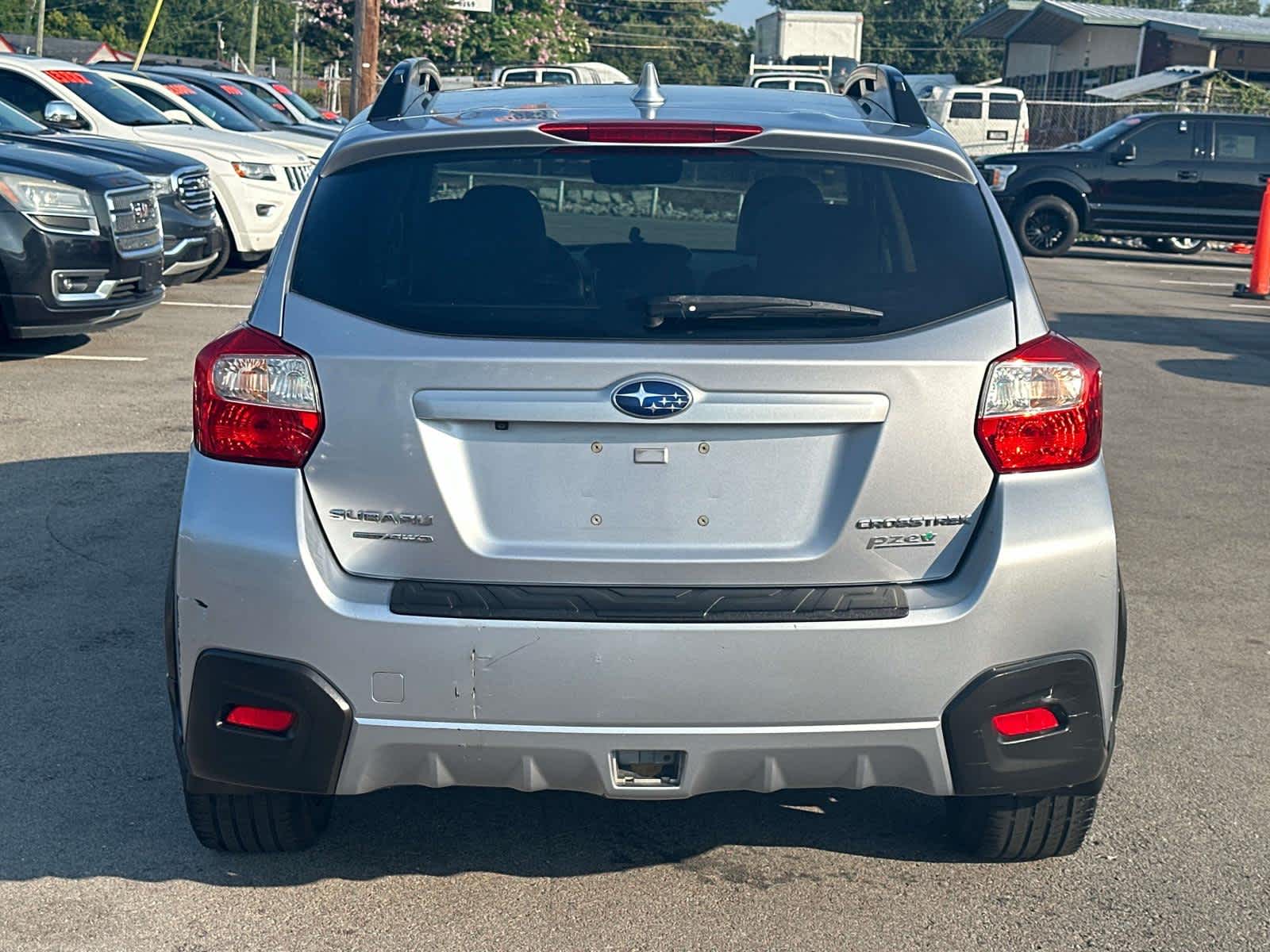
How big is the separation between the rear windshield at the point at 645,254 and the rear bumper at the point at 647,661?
45 centimetres

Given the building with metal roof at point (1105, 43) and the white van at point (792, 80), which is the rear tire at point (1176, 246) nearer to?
the white van at point (792, 80)

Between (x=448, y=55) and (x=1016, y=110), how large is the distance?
1489 cm

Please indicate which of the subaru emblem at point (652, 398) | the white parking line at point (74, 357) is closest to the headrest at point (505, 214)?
the subaru emblem at point (652, 398)

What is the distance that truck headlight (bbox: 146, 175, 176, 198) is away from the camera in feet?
41.5

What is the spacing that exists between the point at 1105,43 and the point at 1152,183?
A: 2689 centimetres

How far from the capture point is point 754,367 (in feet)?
10.4

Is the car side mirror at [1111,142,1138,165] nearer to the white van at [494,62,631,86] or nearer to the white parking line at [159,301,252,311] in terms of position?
the white van at [494,62,631,86]

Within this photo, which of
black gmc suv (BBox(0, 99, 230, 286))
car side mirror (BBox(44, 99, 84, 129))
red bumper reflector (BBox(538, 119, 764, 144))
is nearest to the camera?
red bumper reflector (BBox(538, 119, 764, 144))

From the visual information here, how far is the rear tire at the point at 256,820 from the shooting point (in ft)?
11.8

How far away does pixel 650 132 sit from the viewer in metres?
3.43

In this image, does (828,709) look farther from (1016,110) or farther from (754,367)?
(1016,110)

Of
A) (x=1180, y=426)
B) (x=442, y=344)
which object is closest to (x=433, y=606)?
(x=442, y=344)

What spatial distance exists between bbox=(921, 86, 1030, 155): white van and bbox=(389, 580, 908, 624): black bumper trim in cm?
3642

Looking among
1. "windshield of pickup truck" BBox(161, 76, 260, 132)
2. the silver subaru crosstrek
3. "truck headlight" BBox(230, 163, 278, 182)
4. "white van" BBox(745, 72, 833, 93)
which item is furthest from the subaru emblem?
"white van" BBox(745, 72, 833, 93)
